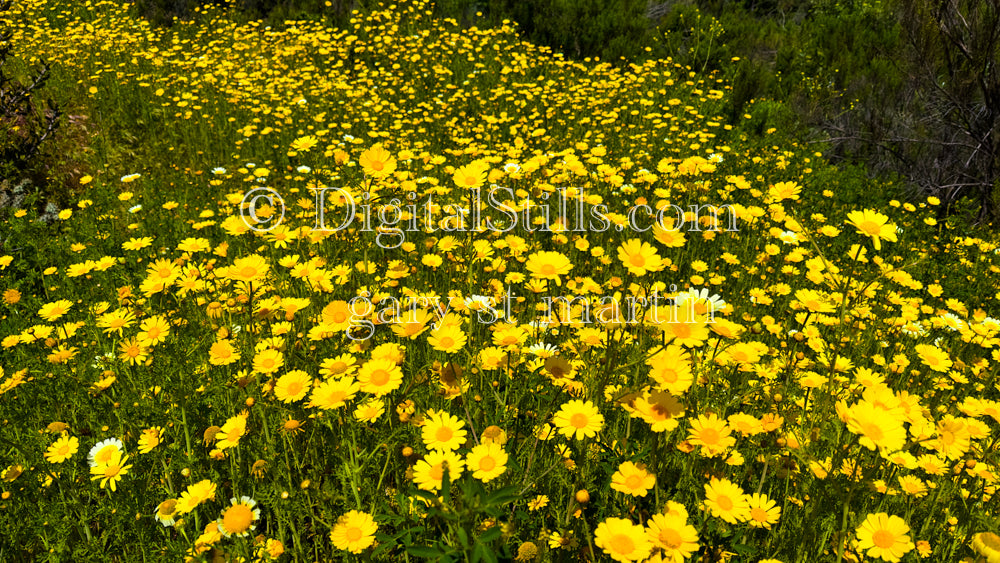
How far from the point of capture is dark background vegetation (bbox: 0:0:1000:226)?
480cm

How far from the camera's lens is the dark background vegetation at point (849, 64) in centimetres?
480

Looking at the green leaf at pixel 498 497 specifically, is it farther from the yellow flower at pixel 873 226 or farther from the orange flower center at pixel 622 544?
the yellow flower at pixel 873 226

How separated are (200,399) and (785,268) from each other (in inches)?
128

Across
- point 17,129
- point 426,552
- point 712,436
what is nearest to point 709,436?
point 712,436

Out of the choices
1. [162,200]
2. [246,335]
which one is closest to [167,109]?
[162,200]

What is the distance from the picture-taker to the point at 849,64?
6758 millimetres

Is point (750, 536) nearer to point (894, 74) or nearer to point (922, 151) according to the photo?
point (922, 151)

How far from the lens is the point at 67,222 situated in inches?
147

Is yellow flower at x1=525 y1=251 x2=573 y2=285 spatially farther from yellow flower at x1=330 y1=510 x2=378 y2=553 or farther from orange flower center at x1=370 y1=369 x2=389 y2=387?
yellow flower at x1=330 y1=510 x2=378 y2=553

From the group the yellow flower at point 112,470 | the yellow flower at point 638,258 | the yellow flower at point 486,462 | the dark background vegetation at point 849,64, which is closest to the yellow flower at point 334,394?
the yellow flower at point 486,462

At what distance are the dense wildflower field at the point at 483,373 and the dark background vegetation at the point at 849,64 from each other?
0.78 meters

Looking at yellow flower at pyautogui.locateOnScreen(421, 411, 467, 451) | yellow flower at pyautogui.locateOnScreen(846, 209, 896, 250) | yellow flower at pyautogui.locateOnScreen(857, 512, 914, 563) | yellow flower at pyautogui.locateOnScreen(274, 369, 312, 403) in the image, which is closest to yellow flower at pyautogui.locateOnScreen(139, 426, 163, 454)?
yellow flower at pyautogui.locateOnScreen(274, 369, 312, 403)

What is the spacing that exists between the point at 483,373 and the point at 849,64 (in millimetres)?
7587

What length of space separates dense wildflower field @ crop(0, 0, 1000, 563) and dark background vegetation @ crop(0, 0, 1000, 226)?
775 millimetres
